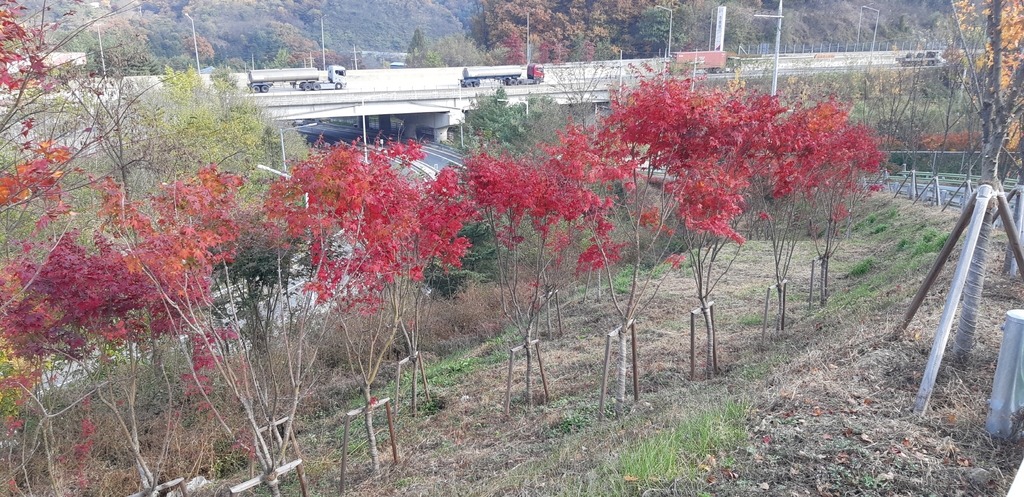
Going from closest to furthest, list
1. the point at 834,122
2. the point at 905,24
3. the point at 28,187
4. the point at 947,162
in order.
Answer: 1. the point at 28,187
2. the point at 834,122
3. the point at 947,162
4. the point at 905,24

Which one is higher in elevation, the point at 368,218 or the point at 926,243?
the point at 368,218

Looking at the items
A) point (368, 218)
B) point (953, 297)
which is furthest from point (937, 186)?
point (368, 218)

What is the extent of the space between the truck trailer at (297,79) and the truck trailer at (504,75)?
9207 millimetres

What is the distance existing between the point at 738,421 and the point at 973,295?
233cm

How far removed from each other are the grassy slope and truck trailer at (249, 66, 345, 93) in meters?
34.4

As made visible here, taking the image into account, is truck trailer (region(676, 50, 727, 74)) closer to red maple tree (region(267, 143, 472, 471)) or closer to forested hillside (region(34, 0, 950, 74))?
forested hillside (region(34, 0, 950, 74))

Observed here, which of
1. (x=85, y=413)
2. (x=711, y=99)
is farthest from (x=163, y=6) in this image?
(x=711, y=99)

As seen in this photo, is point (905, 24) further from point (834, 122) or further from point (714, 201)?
point (714, 201)

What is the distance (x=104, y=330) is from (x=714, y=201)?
24.4 ft

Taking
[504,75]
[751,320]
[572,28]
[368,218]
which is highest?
[572,28]

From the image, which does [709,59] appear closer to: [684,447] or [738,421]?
[738,421]

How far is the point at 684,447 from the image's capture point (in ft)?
15.7

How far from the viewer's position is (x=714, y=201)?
787cm

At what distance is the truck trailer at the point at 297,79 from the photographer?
39844 millimetres
